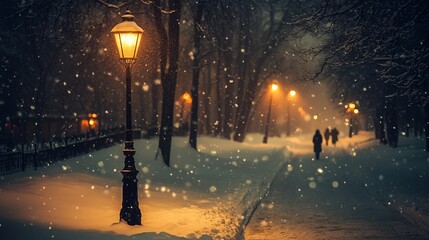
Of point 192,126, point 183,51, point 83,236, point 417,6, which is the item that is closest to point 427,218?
point 417,6

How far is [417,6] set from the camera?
13336mm

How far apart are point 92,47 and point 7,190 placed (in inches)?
343

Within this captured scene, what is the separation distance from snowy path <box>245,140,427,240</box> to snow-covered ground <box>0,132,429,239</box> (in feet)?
1.29

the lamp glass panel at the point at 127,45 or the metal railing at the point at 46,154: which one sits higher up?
the lamp glass panel at the point at 127,45

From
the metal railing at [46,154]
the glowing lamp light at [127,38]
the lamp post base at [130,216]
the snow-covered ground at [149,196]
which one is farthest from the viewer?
the metal railing at [46,154]

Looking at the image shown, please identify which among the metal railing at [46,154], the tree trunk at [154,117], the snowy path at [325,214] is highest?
the tree trunk at [154,117]

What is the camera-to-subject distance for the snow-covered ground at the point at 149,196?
10.2 m

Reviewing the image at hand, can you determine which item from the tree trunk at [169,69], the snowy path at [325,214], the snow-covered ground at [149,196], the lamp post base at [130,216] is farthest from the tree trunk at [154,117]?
the lamp post base at [130,216]

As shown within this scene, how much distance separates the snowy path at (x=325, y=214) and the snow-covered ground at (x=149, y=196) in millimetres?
392

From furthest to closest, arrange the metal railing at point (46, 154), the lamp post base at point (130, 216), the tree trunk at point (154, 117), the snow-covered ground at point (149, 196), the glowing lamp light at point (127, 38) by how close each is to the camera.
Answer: the tree trunk at point (154, 117) < the metal railing at point (46, 154) < the glowing lamp light at point (127, 38) < the lamp post base at point (130, 216) < the snow-covered ground at point (149, 196)

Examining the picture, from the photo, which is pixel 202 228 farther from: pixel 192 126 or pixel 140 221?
pixel 192 126

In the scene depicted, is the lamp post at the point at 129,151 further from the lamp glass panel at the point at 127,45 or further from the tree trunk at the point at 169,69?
the tree trunk at the point at 169,69

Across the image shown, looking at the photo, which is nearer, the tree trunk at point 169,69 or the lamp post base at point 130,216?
the lamp post base at point 130,216

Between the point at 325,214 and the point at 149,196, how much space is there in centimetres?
458
